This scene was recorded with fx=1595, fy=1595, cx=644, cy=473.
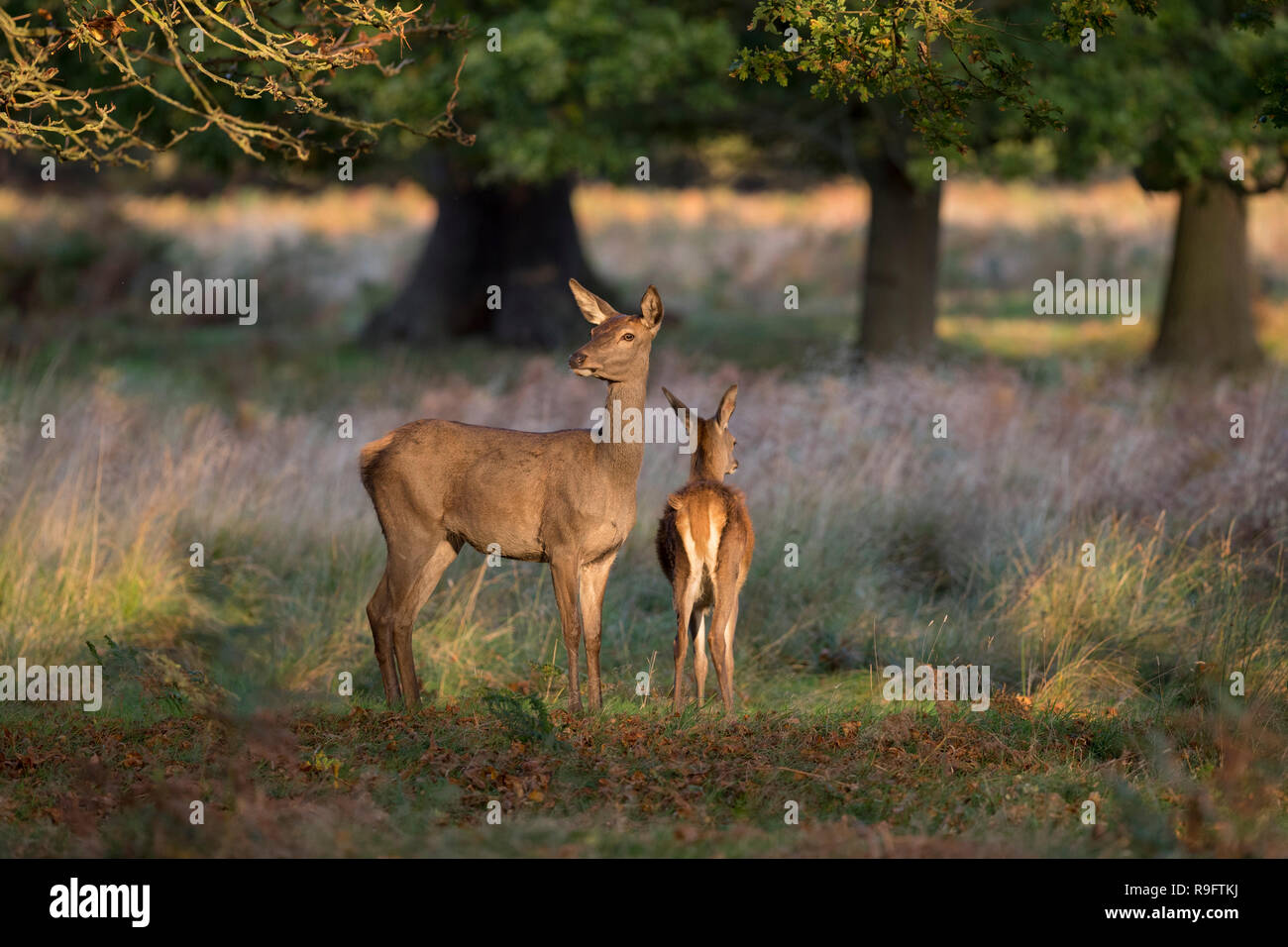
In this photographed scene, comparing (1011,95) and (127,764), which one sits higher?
(1011,95)

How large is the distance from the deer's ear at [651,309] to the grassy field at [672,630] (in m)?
1.90

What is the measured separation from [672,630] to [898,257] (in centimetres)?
983

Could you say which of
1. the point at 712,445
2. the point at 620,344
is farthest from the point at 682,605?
the point at 620,344

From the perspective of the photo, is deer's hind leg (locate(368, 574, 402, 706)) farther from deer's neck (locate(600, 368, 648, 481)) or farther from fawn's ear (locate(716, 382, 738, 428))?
fawn's ear (locate(716, 382, 738, 428))

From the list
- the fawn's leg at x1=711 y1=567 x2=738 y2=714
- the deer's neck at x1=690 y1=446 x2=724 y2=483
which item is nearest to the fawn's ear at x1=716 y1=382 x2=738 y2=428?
the deer's neck at x1=690 y1=446 x2=724 y2=483

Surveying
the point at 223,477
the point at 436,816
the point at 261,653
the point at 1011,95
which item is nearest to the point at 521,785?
the point at 436,816

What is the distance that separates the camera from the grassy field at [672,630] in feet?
21.5

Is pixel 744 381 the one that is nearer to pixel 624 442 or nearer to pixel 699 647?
pixel 699 647

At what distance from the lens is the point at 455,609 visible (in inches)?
382

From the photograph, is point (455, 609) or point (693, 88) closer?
point (455, 609)

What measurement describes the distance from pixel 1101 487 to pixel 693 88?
693cm

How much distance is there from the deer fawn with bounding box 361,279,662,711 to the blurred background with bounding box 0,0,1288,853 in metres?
0.68

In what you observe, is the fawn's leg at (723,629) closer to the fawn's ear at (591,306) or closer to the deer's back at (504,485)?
the deer's back at (504,485)

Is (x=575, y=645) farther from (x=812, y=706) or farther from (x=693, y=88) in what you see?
(x=693, y=88)
